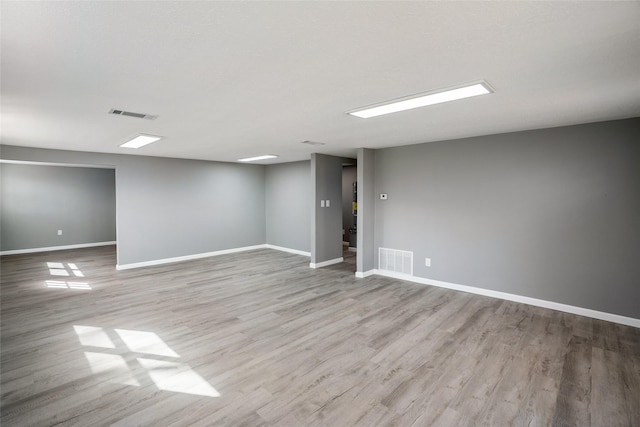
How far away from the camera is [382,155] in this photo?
585cm

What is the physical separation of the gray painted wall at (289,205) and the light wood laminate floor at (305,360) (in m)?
3.04

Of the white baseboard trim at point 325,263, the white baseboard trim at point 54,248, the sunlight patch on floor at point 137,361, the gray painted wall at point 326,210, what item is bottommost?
the sunlight patch on floor at point 137,361

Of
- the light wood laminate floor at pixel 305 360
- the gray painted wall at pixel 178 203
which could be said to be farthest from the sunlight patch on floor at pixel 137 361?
the gray painted wall at pixel 178 203

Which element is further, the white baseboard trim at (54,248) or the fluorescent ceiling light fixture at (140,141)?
the white baseboard trim at (54,248)

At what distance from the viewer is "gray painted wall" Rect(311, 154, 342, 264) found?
6473 mm

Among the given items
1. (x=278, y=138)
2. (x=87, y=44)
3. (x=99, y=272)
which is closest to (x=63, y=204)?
(x=99, y=272)

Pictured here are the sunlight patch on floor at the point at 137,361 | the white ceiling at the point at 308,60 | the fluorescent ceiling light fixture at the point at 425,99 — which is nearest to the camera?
the white ceiling at the point at 308,60

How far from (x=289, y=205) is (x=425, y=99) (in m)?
5.85

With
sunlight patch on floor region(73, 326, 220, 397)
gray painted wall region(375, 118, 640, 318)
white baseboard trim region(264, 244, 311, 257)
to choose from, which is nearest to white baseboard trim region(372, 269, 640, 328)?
gray painted wall region(375, 118, 640, 318)

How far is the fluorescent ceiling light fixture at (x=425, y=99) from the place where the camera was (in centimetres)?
248

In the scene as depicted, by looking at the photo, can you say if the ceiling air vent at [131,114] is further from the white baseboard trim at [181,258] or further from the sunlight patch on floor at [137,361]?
the white baseboard trim at [181,258]

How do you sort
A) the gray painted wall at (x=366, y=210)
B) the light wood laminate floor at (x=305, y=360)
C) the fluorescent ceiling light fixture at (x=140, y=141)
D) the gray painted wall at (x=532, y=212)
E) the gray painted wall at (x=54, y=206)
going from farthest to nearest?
the gray painted wall at (x=54, y=206) < the gray painted wall at (x=366, y=210) < the fluorescent ceiling light fixture at (x=140, y=141) < the gray painted wall at (x=532, y=212) < the light wood laminate floor at (x=305, y=360)

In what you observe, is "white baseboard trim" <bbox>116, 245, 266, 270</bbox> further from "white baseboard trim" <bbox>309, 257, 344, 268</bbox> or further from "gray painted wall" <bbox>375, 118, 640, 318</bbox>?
"gray painted wall" <bbox>375, 118, 640, 318</bbox>

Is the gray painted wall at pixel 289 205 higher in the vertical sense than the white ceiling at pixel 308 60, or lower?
lower
